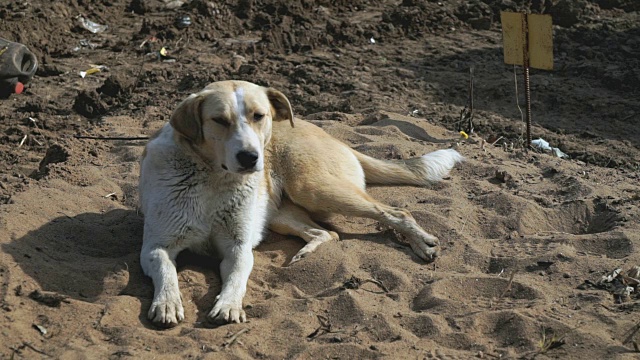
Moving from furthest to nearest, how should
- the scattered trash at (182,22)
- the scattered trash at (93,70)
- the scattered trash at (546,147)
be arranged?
the scattered trash at (182,22) < the scattered trash at (93,70) < the scattered trash at (546,147)

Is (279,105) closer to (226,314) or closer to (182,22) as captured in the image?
(226,314)

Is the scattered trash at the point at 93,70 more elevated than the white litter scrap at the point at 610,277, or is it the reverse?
the scattered trash at the point at 93,70

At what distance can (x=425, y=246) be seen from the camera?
17.8ft

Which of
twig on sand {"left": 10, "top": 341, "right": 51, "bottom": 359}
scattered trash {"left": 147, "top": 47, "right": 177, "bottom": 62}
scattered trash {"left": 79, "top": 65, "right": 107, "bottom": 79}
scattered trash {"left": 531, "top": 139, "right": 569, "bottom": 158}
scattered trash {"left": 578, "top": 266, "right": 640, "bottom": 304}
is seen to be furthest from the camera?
scattered trash {"left": 147, "top": 47, "right": 177, "bottom": 62}

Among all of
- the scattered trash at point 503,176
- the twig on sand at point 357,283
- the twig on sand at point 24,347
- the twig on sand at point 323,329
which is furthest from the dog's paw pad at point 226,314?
the scattered trash at point 503,176

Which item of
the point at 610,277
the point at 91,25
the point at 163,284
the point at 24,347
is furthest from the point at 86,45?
the point at 610,277

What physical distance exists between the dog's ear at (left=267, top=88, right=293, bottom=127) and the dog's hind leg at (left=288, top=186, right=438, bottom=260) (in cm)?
61

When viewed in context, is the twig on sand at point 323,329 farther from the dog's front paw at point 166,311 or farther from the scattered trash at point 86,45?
the scattered trash at point 86,45

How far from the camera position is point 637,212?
584 cm

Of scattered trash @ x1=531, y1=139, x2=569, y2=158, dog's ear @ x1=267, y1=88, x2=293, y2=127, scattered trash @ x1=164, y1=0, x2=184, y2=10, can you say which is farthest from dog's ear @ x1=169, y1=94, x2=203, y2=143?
scattered trash @ x1=164, y1=0, x2=184, y2=10

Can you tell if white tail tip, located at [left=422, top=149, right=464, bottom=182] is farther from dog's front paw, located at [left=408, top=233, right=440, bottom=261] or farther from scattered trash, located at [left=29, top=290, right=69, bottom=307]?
scattered trash, located at [left=29, top=290, right=69, bottom=307]

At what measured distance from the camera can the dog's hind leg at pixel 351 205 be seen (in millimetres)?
5625

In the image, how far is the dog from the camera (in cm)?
480

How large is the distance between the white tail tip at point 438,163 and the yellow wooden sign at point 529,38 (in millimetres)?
1296
